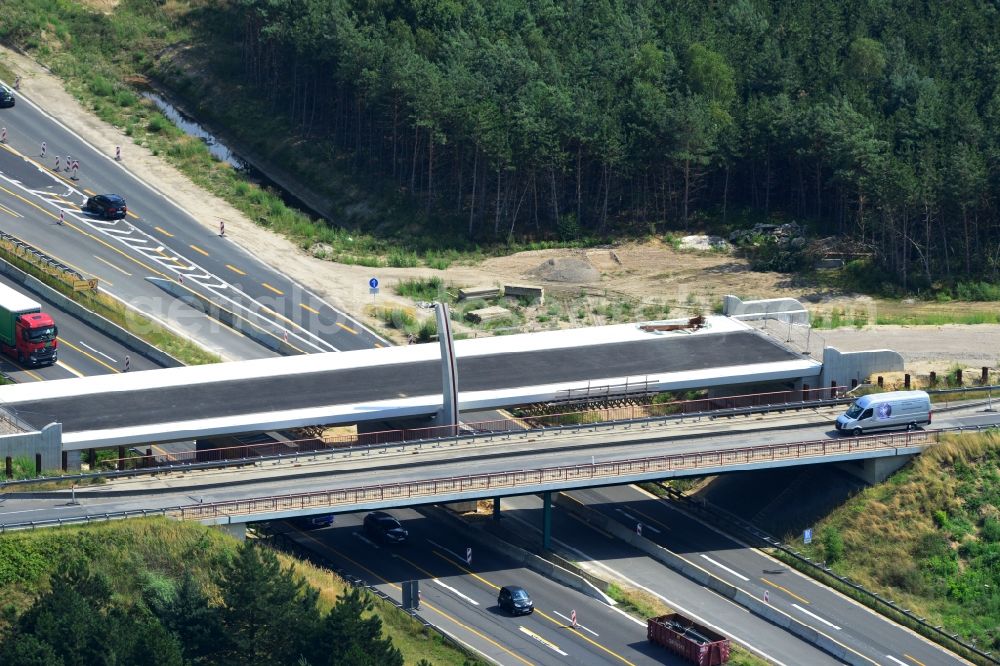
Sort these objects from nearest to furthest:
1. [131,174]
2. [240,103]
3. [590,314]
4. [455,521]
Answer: [455,521]
[590,314]
[131,174]
[240,103]

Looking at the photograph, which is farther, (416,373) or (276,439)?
(416,373)

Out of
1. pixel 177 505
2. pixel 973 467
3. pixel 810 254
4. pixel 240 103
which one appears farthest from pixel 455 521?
pixel 240 103

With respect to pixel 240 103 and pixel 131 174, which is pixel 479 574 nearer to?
pixel 131 174

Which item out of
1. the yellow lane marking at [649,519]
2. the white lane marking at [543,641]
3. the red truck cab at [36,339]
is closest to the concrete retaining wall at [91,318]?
the red truck cab at [36,339]

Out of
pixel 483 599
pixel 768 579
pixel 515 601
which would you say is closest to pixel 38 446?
pixel 483 599

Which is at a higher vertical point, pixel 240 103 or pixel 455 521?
pixel 240 103

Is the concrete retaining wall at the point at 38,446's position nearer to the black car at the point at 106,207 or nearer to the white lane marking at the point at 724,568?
the white lane marking at the point at 724,568

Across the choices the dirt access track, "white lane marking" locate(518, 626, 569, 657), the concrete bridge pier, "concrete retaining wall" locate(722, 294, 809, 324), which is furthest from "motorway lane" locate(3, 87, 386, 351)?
"white lane marking" locate(518, 626, 569, 657)
